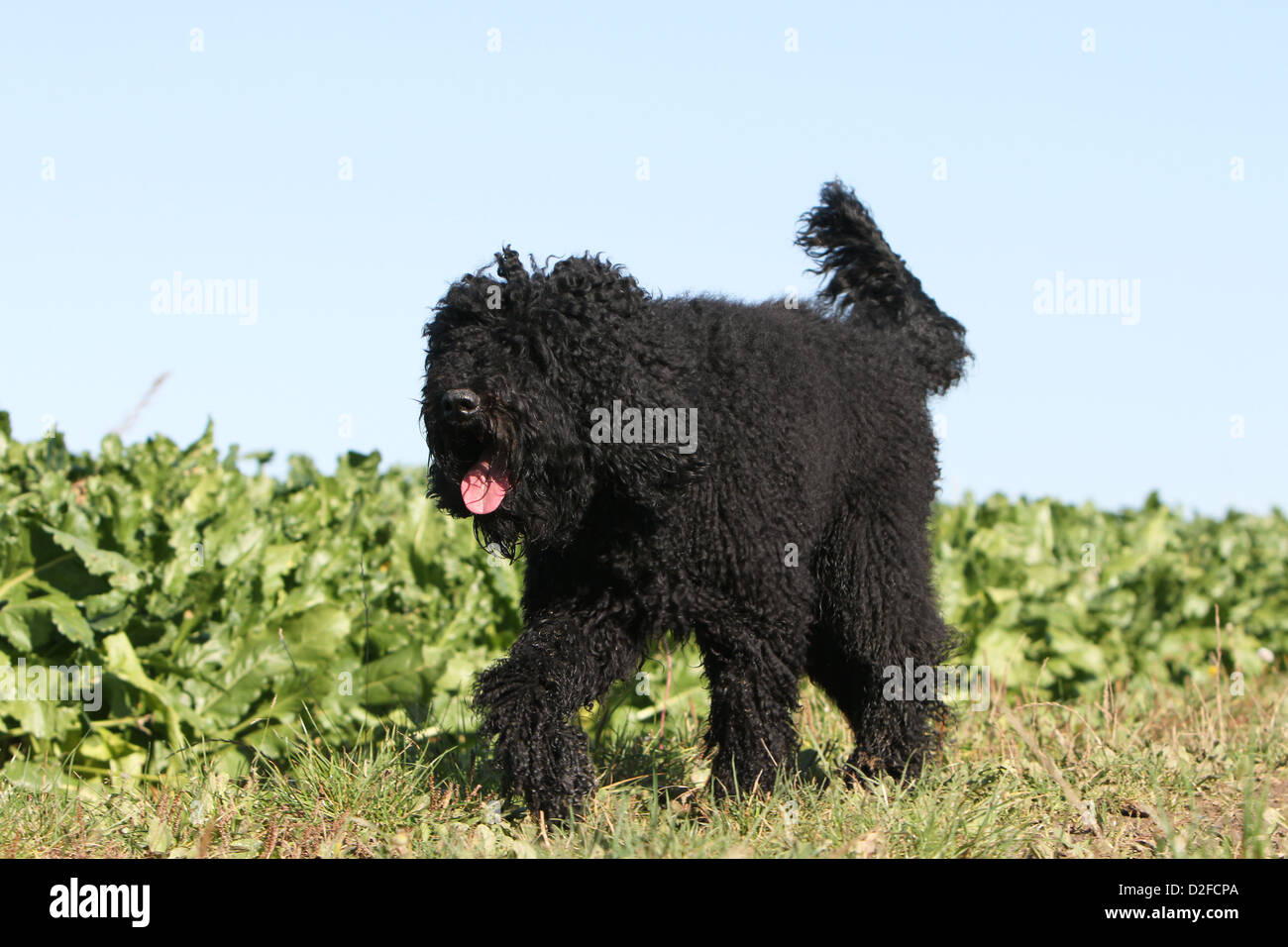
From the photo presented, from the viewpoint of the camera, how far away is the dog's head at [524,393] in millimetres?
4508

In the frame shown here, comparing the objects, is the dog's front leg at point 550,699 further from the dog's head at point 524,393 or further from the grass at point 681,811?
the dog's head at point 524,393

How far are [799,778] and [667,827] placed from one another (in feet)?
4.68

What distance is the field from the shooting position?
15.3ft

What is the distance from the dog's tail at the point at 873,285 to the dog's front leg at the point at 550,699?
8.86ft

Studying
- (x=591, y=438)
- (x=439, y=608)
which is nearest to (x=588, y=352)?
(x=591, y=438)

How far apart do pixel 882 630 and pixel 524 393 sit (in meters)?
2.25

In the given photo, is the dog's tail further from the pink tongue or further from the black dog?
the pink tongue

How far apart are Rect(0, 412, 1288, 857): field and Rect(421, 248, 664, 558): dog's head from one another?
39.3 inches

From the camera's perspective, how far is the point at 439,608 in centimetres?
1016

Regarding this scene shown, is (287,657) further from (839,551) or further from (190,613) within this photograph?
(839,551)
